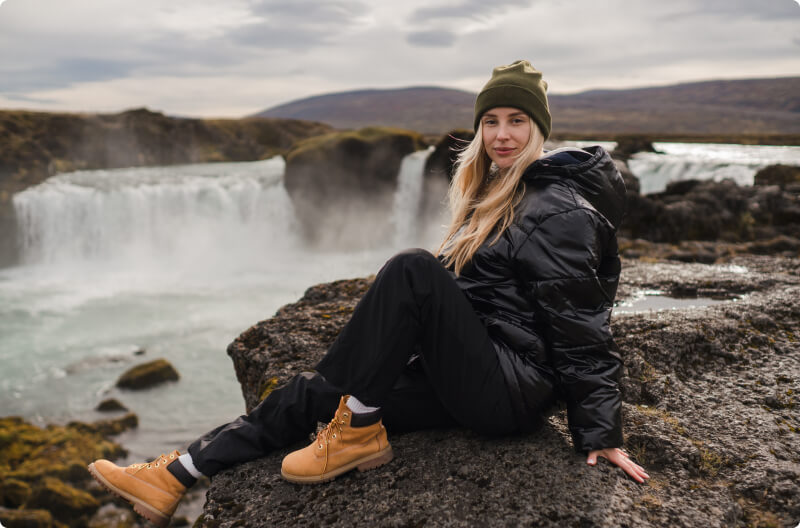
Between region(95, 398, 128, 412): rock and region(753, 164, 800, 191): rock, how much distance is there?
66.1ft

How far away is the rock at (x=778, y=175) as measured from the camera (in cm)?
1784

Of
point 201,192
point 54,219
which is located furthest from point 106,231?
point 201,192

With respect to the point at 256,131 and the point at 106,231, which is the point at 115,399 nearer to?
the point at 106,231

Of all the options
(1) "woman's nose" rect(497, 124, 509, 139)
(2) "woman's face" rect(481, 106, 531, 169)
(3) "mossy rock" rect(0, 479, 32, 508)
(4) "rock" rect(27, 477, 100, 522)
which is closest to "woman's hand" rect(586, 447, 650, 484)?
(2) "woman's face" rect(481, 106, 531, 169)

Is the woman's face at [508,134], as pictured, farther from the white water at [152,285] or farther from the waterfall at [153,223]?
the waterfall at [153,223]

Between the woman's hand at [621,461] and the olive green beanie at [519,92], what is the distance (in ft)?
5.62

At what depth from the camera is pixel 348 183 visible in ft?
79.4

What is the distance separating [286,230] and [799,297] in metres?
21.1

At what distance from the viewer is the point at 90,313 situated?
53.0 feet

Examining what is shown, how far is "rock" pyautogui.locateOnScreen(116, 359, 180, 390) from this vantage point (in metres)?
11.6

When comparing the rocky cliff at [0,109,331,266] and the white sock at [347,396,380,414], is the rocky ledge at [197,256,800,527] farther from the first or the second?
the rocky cliff at [0,109,331,266]

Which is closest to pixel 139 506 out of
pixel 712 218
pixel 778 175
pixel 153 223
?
pixel 712 218

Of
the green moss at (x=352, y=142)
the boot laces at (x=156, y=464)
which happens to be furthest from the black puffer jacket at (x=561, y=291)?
the green moss at (x=352, y=142)

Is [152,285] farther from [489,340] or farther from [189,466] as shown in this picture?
[489,340]
